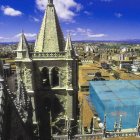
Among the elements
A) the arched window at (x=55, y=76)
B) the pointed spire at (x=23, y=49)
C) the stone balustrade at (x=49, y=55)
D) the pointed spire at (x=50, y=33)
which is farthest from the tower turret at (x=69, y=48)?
the pointed spire at (x=23, y=49)

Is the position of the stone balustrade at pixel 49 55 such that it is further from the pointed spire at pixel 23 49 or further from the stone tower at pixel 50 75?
the pointed spire at pixel 23 49

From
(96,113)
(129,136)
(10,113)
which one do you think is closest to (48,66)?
(129,136)

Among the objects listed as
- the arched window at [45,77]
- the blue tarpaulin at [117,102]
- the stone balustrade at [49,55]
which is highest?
the stone balustrade at [49,55]

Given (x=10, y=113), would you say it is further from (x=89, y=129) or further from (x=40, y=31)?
(x=89, y=129)

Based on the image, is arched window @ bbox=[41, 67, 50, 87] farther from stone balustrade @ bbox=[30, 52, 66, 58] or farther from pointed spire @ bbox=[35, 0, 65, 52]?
pointed spire @ bbox=[35, 0, 65, 52]

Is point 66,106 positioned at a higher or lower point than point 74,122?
higher

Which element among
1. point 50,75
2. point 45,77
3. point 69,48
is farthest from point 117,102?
point 69,48

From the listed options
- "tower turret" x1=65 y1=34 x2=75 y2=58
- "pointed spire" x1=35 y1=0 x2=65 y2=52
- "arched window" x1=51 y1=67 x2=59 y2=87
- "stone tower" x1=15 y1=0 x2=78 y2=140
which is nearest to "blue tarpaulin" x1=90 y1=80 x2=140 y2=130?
"stone tower" x1=15 y1=0 x2=78 y2=140
